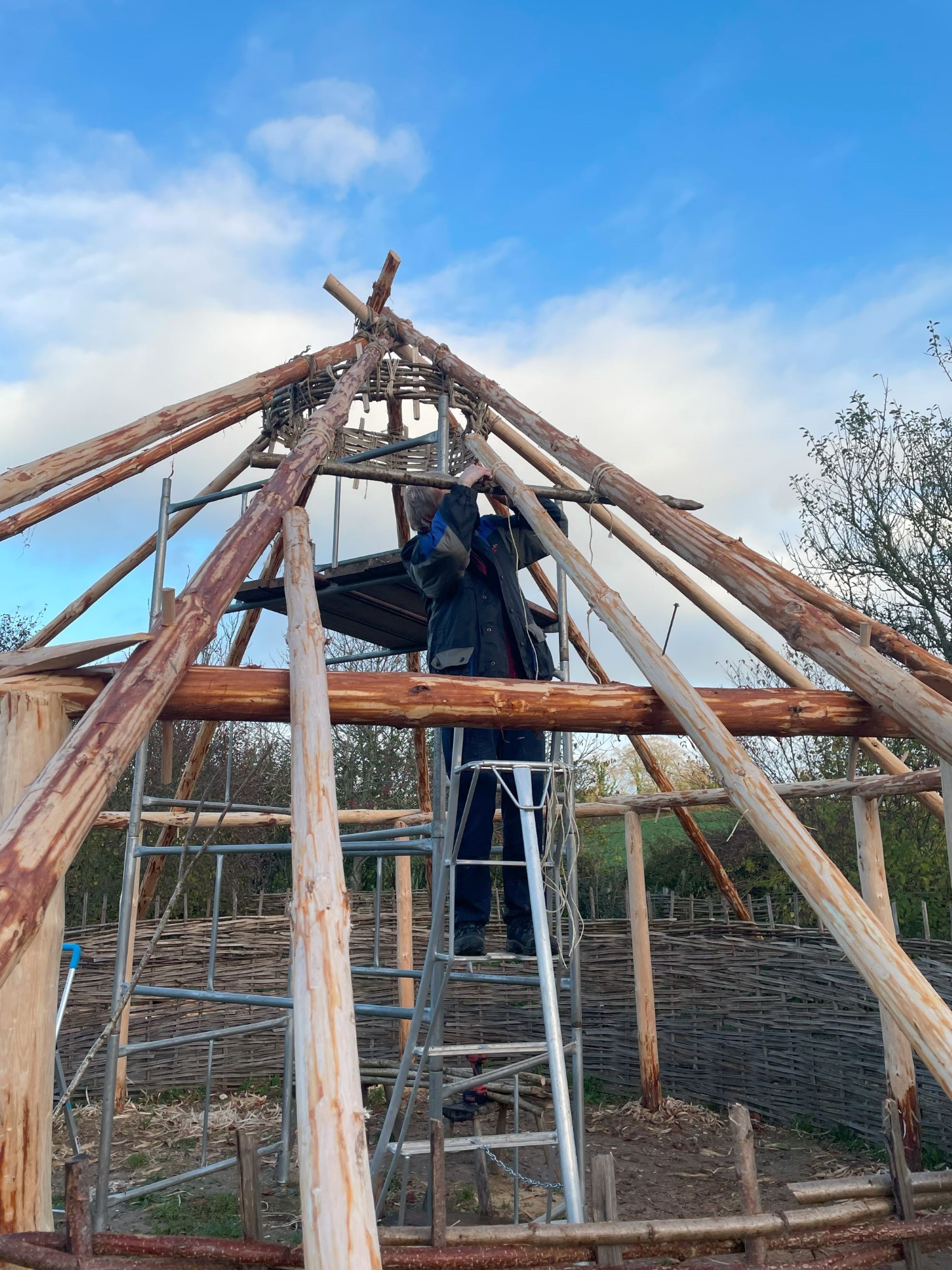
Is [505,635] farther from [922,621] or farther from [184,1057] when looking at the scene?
[922,621]

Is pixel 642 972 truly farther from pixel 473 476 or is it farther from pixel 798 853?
pixel 798 853

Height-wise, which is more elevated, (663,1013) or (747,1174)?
(747,1174)

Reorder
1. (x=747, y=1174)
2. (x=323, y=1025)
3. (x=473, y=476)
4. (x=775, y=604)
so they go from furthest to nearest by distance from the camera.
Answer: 1. (x=473, y=476)
2. (x=775, y=604)
3. (x=747, y=1174)
4. (x=323, y=1025)

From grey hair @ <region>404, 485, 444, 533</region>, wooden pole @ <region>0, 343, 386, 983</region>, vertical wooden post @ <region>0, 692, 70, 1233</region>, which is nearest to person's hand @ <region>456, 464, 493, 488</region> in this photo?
grey hair @ <region>404, 485, 444, 533</region>

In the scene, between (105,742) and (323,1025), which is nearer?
(323,1025)

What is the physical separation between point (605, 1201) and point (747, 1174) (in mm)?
343

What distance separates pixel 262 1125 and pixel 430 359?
16.1ft

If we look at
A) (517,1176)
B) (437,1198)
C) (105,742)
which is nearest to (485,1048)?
(517,1176)

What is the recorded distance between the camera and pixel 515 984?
142 inches

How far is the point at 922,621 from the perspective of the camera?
8.89 metres

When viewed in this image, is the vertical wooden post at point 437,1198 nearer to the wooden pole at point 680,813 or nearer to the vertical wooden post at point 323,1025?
the vertical wooden post at point 323,1025

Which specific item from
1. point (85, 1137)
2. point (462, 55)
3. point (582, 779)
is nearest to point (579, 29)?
point (462, 55)

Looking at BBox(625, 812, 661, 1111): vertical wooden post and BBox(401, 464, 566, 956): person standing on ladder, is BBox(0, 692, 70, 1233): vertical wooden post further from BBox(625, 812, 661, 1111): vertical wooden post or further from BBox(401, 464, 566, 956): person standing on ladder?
BBox(625, 812, 661, 1111): vertical wooden post

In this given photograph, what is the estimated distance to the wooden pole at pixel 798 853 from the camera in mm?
2289
